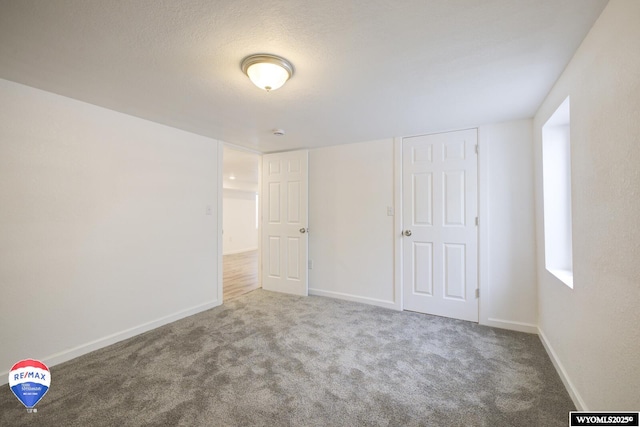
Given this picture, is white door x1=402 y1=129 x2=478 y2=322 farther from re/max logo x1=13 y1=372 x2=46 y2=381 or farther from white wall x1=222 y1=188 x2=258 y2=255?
white wall x1=222 y1=188 x2=258 y2=255

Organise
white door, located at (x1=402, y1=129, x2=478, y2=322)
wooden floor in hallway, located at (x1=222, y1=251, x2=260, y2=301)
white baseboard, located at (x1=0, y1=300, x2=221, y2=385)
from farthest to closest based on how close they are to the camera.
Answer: wooden floor in hallway, located at (x1=222, y1=251, x2=260, y2=301), white door, located at (x1=402, y1=129, x2=478, y2=322), white baseboard, located at (x1=0, y1=300, x2=221, y2=385)

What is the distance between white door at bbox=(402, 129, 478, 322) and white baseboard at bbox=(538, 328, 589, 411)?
66cm

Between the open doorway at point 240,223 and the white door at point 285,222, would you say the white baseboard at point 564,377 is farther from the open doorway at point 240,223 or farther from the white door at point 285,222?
the open doorway at point 240,223

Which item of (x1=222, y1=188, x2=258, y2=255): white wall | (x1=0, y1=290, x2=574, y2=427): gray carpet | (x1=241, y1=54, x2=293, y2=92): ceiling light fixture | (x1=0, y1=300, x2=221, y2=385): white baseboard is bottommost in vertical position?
(x1=0, y1=290, x2=574, y2=427): gray carpet

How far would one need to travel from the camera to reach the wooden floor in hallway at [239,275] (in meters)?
4.04

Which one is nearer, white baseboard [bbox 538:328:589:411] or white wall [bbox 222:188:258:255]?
white baseboard [bbox 538:328:589:411]

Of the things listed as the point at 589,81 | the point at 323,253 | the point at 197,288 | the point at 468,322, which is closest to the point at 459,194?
the point at 468,322

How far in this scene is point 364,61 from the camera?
157 cm

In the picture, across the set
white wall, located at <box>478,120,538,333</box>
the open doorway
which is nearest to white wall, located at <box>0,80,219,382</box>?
the open doorway

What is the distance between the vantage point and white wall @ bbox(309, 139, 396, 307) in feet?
10.8

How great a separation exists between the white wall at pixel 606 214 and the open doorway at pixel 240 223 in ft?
12.1

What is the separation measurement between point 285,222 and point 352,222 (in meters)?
1.03

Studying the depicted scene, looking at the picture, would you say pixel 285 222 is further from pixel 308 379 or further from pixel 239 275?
pixel 308 379

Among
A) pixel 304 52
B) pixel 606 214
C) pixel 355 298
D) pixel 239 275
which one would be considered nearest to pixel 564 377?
pixel 606 214
